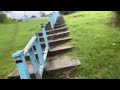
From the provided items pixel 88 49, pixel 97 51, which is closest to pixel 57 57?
pixel 88 49

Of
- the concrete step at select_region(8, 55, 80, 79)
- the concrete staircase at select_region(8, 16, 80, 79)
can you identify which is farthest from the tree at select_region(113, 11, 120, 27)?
the concrete step at select_region(8, 55, 80, 79)

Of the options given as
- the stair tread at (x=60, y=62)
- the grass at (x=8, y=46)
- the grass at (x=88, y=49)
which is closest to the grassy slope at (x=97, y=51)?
the grass at (x=88, y=49)

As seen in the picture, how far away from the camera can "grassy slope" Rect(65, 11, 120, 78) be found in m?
3.33

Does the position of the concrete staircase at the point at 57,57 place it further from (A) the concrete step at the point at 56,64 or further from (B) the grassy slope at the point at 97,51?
(B) the grassy slope at the point at 97,51

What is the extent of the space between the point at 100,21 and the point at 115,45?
2.28 metres

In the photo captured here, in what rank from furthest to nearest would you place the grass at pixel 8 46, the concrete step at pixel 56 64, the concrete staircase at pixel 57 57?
the grass at pixel 8 46 < the concrete staircase at pixel 57 57 < the concrete step at pixel 56 64

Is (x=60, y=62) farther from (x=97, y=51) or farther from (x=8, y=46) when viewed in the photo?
(x=8, y=46)

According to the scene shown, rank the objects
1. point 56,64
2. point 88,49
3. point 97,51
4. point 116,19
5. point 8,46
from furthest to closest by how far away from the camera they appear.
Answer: point 116,19 → point 88,49 → point 97,51 → point 8,46 → point 56,64

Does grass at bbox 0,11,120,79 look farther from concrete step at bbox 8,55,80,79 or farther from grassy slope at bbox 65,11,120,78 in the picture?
concrete step at bbox 8,55,80,79

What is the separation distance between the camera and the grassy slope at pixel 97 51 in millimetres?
3332

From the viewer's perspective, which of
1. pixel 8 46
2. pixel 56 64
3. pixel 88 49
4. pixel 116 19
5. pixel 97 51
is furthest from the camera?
pixel 116 19

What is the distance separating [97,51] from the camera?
4074mm

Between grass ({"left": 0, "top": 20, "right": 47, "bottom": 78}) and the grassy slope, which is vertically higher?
grass ({"left": 0, "top": 20, "right": 47, "bottom": 78})
